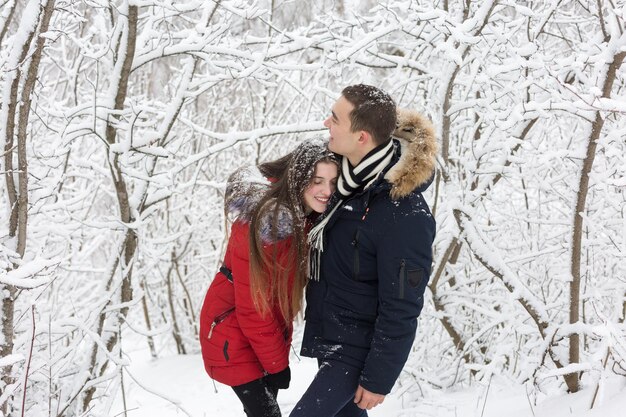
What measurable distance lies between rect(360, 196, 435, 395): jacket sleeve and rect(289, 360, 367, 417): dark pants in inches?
4.6

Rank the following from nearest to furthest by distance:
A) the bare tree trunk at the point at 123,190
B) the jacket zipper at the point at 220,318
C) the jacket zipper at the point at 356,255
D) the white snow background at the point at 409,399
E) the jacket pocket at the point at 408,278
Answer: the jacket pocket at the point at 408,278, the jacket zipper at the point at 356,255, the jacket zipper at the point at 220,318, the white snow background at the point at 409,399, the bare tree trunk at the point at 123,190

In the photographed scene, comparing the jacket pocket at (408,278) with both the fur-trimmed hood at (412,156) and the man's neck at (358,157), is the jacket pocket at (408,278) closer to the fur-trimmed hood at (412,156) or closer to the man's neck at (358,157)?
the fur-trimmed hood at (412,156)

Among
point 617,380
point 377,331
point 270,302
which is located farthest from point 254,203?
point 617,380

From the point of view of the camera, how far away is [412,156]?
2178mm

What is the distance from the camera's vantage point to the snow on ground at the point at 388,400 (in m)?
2.75

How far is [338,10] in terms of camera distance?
9.03m

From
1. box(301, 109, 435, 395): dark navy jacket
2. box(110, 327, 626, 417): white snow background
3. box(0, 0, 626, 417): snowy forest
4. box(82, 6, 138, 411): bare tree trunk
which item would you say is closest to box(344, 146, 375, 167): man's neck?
box(301, 109, 435, 395): dark navy jacket

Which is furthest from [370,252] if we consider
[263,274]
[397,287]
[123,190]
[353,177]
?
[123,190]

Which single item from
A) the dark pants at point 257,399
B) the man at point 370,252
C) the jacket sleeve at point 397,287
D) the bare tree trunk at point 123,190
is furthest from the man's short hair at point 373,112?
the bare tree trunk at point 123,190

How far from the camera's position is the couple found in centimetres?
213

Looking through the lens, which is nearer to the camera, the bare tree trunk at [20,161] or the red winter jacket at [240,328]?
the bare tree trunk at [20,161]

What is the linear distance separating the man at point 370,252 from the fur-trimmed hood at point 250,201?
0.43 feet

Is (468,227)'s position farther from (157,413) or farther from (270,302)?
(157,413)

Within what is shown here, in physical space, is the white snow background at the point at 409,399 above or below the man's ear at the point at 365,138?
below
